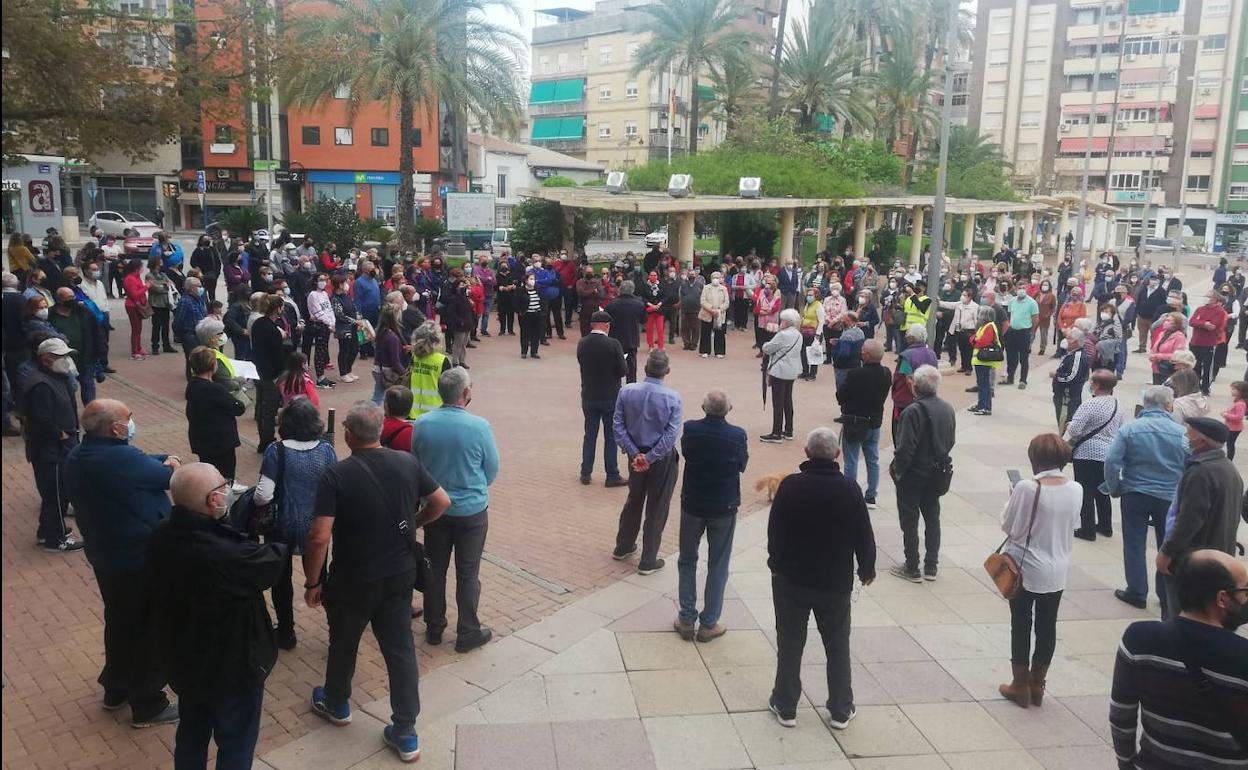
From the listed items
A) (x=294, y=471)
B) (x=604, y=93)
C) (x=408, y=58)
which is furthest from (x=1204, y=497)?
(x=604, y=93)

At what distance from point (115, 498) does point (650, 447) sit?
145 inches

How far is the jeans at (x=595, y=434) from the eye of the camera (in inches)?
382

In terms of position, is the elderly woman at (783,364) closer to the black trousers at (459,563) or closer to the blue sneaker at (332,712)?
the black trousers at (459,563)

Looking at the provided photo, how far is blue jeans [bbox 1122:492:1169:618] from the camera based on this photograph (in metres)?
6.86

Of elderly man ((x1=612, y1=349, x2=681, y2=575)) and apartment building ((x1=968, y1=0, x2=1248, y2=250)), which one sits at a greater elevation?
apartment building ((x1=968, y1=0, x2=1248, y2=250))

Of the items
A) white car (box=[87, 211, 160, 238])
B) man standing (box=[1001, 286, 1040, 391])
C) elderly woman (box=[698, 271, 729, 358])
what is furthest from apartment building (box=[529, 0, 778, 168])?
man standing (box=[1001, 286, 1040, 391])

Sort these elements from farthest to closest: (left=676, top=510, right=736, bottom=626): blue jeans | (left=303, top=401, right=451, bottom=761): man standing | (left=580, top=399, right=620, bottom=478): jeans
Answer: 1. (left=580, top=399, right=620, bottom=478): jeans
2. (left=676, top=510, right=736, bottom=626): blue jeans
3. (left=303, top=401, right=451, bottom=761): man standing

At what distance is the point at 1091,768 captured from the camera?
16.3ft

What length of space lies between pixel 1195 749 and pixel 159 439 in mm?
10341

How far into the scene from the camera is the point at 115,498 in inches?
190

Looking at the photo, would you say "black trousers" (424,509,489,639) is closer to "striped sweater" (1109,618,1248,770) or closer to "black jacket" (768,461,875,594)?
"black jacket" (768,461,875,594)

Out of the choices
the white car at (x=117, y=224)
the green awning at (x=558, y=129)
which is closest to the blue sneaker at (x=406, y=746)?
the white car at (x=117, y=224)

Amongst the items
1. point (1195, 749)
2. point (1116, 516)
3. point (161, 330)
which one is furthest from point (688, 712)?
point (161, 330)

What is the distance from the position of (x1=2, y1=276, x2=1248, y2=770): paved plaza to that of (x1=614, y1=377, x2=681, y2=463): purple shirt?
40.8 inches
